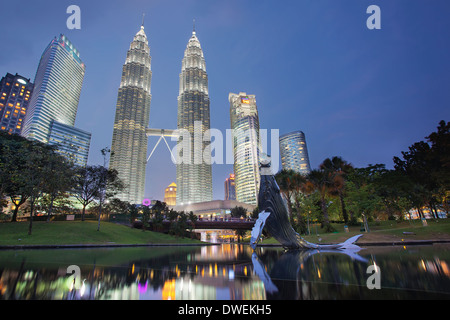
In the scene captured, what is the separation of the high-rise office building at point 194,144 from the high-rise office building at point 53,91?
96.8 meters

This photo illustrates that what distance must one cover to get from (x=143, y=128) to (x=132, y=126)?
8912 mm

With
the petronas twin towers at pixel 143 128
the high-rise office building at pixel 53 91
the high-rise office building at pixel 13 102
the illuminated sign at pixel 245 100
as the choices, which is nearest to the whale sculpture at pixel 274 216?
the petronas twin towers at pixel 143 128

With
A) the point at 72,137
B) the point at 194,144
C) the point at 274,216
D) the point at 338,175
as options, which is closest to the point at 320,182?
the point at 338,175

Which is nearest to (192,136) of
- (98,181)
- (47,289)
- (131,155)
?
(131,155)

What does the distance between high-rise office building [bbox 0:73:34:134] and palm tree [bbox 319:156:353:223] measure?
7840 inches

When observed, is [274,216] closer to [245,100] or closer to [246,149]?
[246,149]

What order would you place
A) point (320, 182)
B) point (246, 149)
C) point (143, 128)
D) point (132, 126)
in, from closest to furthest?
1. point (320, 182)
2. point (132, 126)
3. point (143, 128)
4. point (246, 149)

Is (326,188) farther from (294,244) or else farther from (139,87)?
(139,87)

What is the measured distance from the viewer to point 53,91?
16988 cm

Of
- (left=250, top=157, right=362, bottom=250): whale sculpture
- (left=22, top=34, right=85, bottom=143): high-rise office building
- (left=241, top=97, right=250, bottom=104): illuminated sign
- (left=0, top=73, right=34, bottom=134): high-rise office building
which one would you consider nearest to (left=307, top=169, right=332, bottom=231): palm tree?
(left=250, top=157, right=362, bottom=250): whale sculpture

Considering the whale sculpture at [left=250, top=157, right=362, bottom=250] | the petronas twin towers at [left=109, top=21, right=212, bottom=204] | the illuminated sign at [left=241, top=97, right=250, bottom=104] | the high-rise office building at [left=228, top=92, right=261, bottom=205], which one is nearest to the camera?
the whale sculpture at [left=250, top=157, right=362, bottom=250]

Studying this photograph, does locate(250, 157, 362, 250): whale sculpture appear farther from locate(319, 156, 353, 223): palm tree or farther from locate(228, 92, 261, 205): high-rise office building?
locate(228, 92, 261, 205): high-rise office building

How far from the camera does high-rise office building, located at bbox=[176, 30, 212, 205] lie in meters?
165

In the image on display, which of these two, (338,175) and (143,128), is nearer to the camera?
(338,175)
